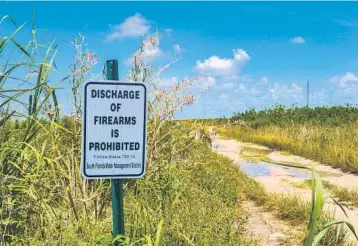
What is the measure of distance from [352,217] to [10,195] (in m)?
4.46

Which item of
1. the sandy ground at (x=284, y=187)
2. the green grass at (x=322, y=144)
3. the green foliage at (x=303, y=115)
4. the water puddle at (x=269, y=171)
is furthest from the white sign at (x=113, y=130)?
the green foliage at (x=303, y=115)

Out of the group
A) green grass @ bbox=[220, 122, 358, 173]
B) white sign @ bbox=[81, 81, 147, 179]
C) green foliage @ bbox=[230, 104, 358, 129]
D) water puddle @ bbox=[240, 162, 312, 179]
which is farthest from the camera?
green foliage @ bbox=[230, 104, 358, 129]

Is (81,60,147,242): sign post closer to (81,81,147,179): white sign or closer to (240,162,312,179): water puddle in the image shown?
(81,81,147,179): white sign

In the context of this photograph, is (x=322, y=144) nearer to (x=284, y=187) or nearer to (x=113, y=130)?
(x=284, y=187)

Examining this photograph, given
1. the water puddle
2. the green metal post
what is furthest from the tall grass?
the water puddle

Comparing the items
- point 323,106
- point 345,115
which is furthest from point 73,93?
point 323,106

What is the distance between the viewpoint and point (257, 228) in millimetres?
6004

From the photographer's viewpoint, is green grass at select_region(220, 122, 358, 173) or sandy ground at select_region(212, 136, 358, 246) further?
green grass at select_region(220, 122, 358, 173)

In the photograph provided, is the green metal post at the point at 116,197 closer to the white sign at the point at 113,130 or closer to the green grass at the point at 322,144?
the white sign at the point at 113,130

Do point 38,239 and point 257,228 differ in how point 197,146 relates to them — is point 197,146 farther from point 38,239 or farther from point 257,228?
point 38,239

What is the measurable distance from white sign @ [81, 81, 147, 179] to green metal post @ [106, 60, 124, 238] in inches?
3.9

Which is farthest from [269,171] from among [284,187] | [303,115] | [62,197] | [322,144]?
[303,115]

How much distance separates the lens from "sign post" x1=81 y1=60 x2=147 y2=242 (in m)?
3.19

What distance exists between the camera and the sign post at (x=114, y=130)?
3193mm
